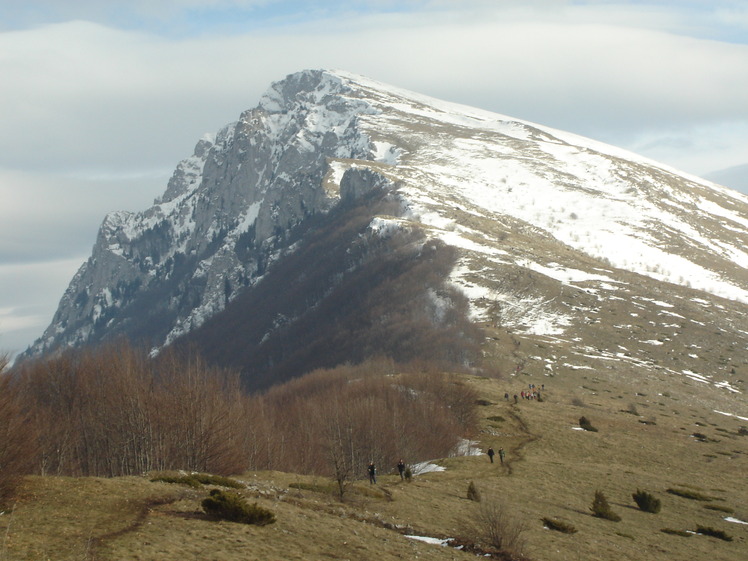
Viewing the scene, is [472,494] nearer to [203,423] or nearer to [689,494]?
[689,494]

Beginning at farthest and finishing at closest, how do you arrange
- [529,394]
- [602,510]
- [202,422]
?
[529,394] < [202,422] < [602,510]

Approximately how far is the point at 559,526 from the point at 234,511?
24.4 metres

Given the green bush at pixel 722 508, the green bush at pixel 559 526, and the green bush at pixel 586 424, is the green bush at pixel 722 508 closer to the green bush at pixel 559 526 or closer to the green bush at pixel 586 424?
the green bush at pixel 559 526

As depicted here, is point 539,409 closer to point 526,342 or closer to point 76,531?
point 526,342

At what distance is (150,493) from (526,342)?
429ft

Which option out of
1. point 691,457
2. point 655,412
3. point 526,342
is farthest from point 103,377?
point 526,342

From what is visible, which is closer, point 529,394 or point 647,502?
point 647,502

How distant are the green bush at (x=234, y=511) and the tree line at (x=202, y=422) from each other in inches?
481

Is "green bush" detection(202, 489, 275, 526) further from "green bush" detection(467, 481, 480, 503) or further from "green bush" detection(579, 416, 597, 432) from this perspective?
"green bush" detection(579, 416, 597, 432)

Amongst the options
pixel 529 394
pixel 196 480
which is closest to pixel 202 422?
pixel 196 480

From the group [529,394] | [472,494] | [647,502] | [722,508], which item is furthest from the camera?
[529,394]

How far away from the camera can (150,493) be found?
41.1 metres

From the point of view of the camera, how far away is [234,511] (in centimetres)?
3747

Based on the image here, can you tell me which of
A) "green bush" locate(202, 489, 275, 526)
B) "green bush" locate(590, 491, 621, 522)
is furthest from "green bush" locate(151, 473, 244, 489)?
"green bush" locate(590, 491, 621, 522)
